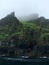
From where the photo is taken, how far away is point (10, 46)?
158 m

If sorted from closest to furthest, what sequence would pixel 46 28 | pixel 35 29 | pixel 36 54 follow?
pixel 36 54 → pixel 35 29 → pixel 46 28

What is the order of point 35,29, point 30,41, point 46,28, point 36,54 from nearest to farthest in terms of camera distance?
point 36,54, point 30,41, point 35,29, point 46,28

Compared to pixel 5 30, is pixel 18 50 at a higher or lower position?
lower

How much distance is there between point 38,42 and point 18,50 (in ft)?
35.4

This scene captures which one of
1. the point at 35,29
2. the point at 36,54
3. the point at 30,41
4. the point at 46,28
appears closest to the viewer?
the point at 36,54

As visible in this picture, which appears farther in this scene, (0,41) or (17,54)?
(0,41)

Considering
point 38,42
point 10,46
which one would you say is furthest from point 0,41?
point 38,42

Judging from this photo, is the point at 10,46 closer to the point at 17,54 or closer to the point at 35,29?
the point at 17,54

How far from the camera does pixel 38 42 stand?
15862 cm


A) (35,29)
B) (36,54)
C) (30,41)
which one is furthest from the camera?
(35,29)

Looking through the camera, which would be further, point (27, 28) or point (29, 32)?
point (27, 28)

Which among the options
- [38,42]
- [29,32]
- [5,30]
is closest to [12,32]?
[5,30]

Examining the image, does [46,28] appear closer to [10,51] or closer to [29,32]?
[29,32]

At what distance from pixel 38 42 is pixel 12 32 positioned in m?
28.6
